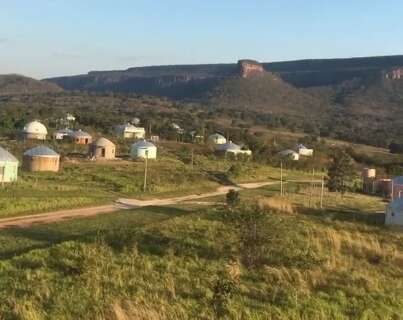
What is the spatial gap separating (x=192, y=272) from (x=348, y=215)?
1656 centimetres

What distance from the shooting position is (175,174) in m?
44.4

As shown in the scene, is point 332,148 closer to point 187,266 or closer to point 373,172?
point 373,172

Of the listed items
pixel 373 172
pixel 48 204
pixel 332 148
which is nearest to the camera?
pixel 48 204

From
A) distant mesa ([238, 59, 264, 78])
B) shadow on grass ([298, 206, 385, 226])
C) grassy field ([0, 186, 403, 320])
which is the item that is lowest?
shadow on grass ([298, 206, 385, 226])

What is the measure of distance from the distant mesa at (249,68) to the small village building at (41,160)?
428 ft

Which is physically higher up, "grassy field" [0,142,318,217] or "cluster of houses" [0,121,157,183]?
"cluster of houses" [0,121,157,183]

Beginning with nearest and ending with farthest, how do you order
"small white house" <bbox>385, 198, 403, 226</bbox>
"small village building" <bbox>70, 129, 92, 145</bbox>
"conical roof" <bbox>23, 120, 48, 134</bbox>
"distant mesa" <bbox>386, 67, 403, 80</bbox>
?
"small white house" <bbox>385, 198, 403, 226</bbox>
"small village building" <bbox>70, 129, 92, 145</bbox>
"conical roof" <bbox>23, 120, 48, 134</bbox>
"distant mesa" <bbox>386, 67, 403, 80</bbox>

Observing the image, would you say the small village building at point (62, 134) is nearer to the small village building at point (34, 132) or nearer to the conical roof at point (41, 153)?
the small village building at point (34, 132)

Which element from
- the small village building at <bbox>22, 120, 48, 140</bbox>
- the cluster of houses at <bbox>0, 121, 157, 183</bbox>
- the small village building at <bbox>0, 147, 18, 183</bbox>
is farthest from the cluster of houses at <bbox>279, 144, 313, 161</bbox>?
the small village building at <bbox>0, 147, 18, 183</bbox>

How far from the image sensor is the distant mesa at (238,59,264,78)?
6762 inches

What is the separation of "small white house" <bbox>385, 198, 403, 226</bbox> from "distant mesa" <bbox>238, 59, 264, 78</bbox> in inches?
5655

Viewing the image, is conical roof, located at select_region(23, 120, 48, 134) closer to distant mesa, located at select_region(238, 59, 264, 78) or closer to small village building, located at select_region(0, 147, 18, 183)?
small village building, located at select_region(0, 147, 18, 183)

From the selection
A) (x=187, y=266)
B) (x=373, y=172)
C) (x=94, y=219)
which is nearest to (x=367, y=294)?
(x=187, y=266)

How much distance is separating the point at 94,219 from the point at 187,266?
1003 centimetres
